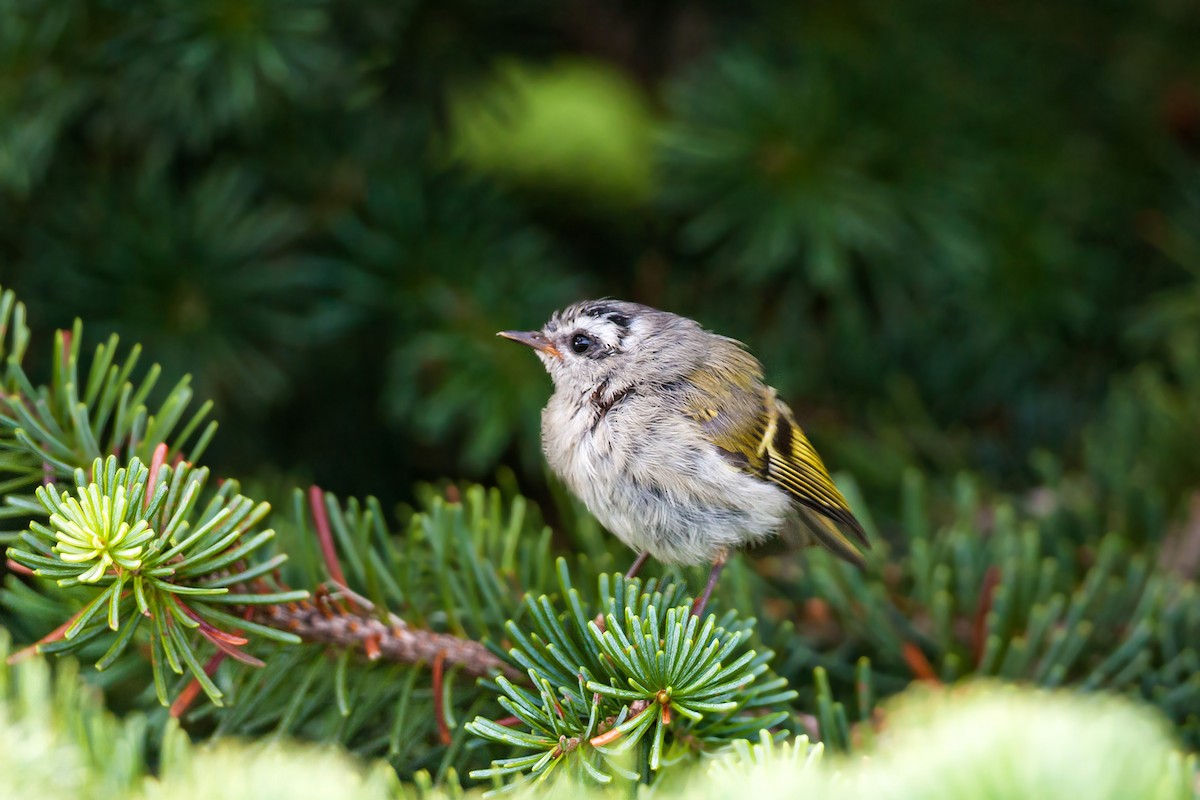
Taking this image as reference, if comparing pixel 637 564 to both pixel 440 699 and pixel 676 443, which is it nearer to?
pixel 676 443

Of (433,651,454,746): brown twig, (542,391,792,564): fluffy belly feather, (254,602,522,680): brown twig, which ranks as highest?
(542,391,792,564): fluffy belly feather

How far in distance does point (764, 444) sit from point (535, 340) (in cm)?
40

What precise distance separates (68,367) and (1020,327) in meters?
1.69

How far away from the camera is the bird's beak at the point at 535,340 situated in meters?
1.76

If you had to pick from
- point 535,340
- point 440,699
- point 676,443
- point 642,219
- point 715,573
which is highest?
point 642,219

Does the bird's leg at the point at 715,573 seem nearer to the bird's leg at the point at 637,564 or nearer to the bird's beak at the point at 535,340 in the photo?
the bird's leg at the point at 637,564

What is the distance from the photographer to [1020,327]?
214 cm

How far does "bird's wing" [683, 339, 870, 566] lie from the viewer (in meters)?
1.63

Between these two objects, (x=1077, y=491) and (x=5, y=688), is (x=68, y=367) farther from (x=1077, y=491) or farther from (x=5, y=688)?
(x=1077, y=491)

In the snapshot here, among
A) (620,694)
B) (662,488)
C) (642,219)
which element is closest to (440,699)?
(620,694)

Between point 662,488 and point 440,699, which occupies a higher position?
point 662,488

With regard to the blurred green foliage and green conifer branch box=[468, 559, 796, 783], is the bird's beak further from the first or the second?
green conifer branch box=[468, 559, 796, 783]

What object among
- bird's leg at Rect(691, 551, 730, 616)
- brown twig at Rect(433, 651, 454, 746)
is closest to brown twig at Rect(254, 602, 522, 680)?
brown twig at Rect(433, 651, 454, 746)

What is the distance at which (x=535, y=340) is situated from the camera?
177 cm
